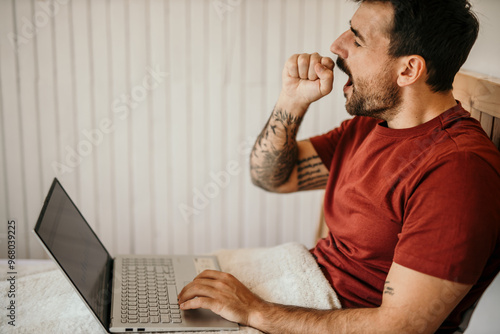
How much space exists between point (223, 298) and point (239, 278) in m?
0.19

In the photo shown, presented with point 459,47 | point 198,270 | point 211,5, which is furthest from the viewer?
point 211,5

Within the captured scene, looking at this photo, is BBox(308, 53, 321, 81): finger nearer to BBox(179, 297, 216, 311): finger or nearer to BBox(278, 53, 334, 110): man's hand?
BBox(278, 53, 334, 110): man's hand

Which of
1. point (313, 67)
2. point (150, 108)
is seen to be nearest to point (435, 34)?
point (313, 67)

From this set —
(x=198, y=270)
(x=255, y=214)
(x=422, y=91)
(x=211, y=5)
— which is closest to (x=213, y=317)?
(x=198, y=270)

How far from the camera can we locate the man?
916 millimetres

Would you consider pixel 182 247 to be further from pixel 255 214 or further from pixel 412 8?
pixel 412 8

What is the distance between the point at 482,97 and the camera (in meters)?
1.25

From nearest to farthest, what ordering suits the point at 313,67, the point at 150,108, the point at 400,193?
the point at 400,193 → the point at 313,67 → the point at 150,108

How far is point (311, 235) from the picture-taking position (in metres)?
2.29

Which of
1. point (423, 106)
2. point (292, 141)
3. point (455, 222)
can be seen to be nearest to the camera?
point (455, 222)

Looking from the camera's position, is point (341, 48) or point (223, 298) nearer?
point (223, 298)

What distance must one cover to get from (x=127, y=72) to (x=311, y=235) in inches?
41.0

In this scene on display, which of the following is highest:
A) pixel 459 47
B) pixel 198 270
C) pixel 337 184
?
pixel 459 47

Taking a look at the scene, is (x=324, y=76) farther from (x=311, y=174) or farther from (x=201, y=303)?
(x=201, y=303)
